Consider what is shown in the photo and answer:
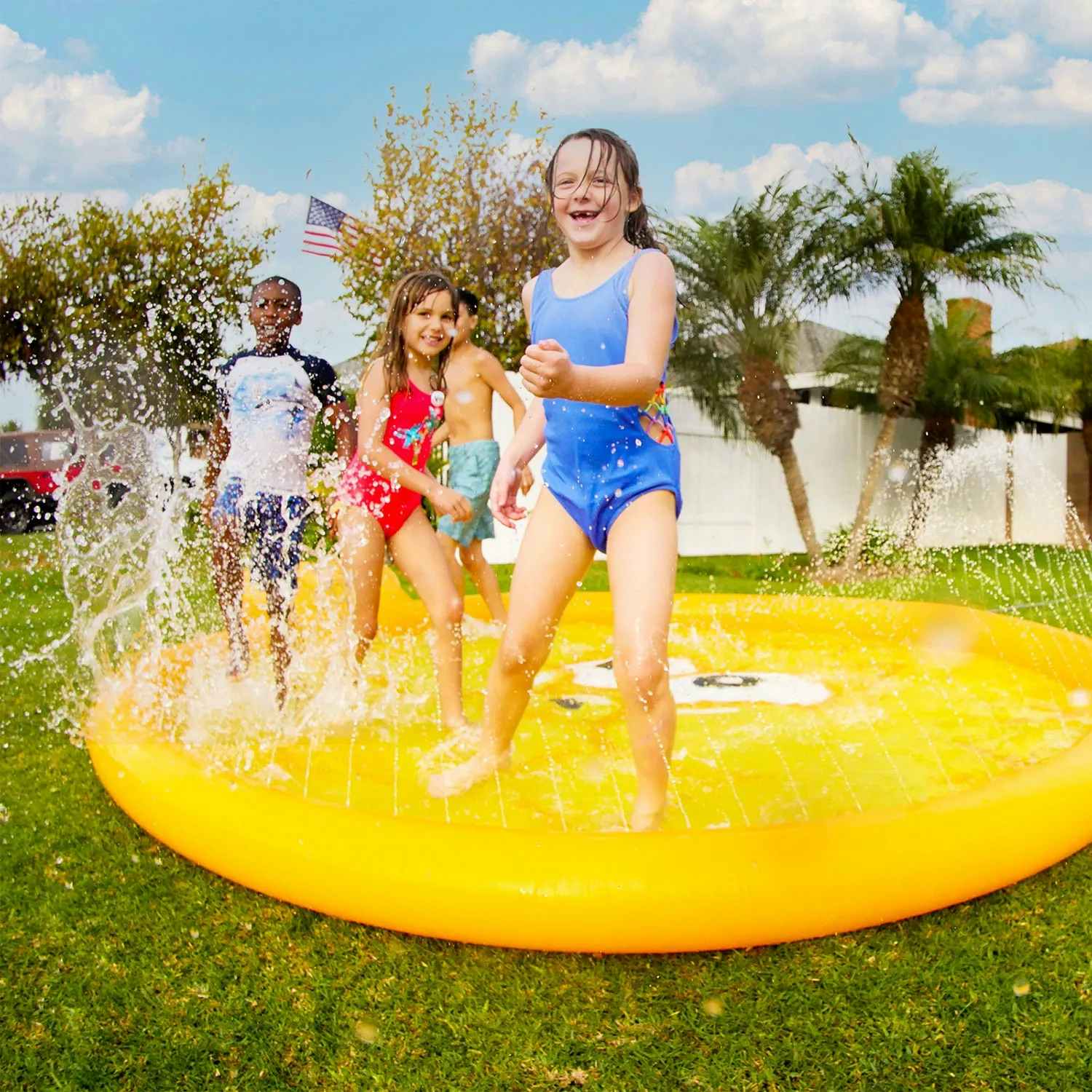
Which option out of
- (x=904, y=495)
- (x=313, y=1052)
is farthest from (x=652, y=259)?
(x=904, y=495)

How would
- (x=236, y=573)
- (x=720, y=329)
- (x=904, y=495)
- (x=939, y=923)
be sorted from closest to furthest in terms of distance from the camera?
(x=939, y=923) → (x=236, y=573) → (x=720, y=329) → (x=904, y=495)

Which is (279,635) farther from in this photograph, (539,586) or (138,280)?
(138,280)

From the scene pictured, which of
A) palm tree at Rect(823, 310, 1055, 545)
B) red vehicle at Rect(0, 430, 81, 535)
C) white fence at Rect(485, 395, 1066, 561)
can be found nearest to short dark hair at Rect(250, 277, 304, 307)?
white fence at Rect(485, 395, 1066, 561)

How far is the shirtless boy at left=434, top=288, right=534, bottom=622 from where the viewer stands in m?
4.04

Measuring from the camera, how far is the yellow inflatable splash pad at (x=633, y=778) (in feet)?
6.55

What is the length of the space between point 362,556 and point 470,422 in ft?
3.57

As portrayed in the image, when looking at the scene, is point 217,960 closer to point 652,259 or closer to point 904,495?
point 652,259

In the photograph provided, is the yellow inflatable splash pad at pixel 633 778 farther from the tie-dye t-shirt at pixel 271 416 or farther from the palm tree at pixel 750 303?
the palm tree at pixel 750 303

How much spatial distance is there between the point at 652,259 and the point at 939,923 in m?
1.49

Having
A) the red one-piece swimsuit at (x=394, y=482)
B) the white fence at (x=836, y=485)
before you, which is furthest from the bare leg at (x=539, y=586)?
the white fence at (x=836, y=485)

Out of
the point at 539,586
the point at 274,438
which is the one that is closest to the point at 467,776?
the point at 539,586

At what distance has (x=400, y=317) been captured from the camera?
10.6ft

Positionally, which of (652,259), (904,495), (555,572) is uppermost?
(652,259)

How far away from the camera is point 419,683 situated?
4086mm
